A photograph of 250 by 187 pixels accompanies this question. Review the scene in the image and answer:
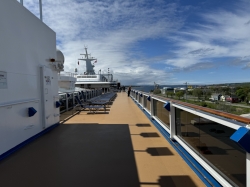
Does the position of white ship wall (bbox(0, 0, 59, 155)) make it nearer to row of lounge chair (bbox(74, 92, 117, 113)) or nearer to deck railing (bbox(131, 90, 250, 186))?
deck railing (bbox(131, 90, 250, 186))

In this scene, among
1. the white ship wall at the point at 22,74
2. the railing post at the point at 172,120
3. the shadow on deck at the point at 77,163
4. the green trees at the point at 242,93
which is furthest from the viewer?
the green trees at the point at 242,93

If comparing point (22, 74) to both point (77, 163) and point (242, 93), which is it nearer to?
point (77, 163)

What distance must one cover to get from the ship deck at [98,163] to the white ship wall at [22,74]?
41cm

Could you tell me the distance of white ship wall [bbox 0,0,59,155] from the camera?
11.5ft

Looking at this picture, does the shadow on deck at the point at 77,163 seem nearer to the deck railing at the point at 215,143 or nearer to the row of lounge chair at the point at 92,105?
the deck railing at the point at 215,143

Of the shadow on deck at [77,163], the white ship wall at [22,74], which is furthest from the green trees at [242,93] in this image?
the white ship wall at [22,74]

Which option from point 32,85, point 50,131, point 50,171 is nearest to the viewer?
point 50,171

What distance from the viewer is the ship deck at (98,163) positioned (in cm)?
260

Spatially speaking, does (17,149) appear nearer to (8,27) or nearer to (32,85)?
(32,85)

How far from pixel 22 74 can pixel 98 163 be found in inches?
96.8

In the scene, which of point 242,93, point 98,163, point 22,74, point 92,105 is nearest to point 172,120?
point 98,163

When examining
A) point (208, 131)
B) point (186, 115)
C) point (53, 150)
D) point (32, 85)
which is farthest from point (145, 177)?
point (32, 85)

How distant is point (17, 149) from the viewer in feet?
12.5

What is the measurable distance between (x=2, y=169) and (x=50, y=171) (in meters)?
0.77
